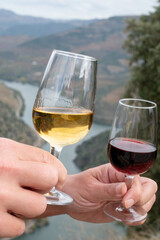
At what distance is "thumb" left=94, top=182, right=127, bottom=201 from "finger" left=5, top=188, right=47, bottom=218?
576mm

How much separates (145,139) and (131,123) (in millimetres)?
83

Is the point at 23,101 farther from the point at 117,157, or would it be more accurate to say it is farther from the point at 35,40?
the point at 117,157

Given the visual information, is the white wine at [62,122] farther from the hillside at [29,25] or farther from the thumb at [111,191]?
the hillside at [29,25]

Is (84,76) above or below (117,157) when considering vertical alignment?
above

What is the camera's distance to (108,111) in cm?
1691

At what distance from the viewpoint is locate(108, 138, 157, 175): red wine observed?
110 cm

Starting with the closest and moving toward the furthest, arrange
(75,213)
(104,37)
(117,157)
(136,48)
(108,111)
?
1. (117,157)
2. (75,213)
3. (136,48)
4. (108,111)
5. (104,37)

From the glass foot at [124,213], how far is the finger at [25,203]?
2.11 feet

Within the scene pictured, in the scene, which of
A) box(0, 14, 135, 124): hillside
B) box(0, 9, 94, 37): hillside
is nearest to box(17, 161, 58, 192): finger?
box(0, 14, 135, 124): hillside

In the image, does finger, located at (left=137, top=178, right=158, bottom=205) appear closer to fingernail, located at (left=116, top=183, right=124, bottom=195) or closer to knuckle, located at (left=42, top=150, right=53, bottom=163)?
fingernail, located at (left=116, top=183, right=124, bottom=195)

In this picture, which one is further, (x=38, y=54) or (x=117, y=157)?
(x=38, y=54)

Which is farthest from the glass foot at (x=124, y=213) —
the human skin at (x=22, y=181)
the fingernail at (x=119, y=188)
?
the human skin at (x=22, y=181)

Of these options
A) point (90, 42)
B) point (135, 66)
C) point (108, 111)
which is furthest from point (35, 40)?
point (135, 66)

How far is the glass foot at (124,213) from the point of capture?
1161 mm
